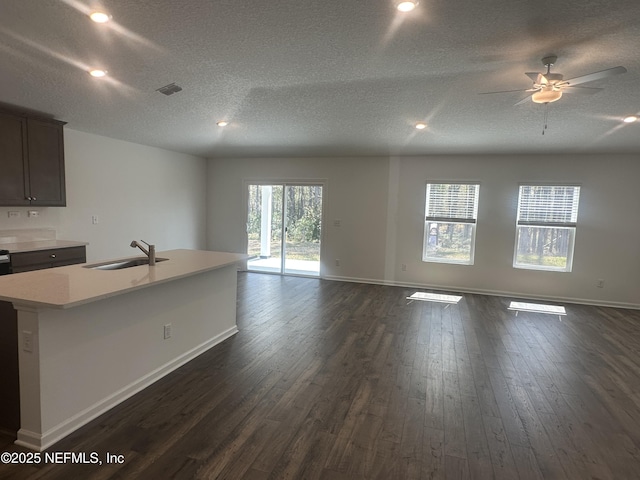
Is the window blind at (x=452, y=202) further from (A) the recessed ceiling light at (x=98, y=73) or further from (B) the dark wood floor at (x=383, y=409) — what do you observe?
(A) the recessed ceiling light at (x=98, y=73)

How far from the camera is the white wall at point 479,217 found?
555 centimetres

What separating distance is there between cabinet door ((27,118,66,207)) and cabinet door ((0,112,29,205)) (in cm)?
7

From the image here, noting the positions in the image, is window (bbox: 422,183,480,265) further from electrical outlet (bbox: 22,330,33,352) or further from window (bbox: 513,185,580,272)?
electrical outlet (bbox: 22,330,33,352)

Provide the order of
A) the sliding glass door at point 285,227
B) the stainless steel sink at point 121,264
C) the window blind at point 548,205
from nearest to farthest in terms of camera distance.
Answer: the stainless steel sink at point 121,264
the window blind at point 548,205
the sliding glass door at point 285,227

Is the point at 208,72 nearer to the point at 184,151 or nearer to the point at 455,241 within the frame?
the point at 184,151

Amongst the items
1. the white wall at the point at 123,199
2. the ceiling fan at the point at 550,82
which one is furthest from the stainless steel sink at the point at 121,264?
the ceiling fan at the point at 550,82

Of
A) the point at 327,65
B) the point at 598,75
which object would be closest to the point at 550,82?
the point at 598,75

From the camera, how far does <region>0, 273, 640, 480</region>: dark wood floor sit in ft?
6.50

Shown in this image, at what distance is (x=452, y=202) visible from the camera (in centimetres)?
629

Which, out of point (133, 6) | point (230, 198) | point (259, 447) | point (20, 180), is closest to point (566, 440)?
point (259, 447)

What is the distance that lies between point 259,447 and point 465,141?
4753mm

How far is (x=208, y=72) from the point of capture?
123 inches

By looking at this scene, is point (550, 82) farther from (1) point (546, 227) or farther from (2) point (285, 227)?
(2) point (285, 227)

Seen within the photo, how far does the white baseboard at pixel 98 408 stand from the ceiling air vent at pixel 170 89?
98.0 inches
